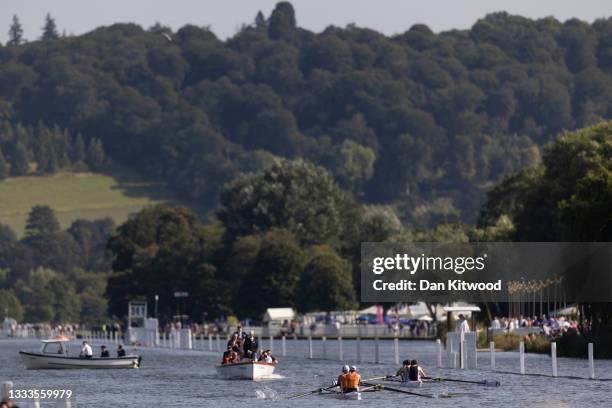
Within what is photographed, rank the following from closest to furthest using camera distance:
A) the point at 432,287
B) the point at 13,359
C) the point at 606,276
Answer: the point at 606,276, the point at 13,359, the point at 432,287

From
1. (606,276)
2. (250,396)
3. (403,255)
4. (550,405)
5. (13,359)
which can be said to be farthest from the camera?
(403,255)

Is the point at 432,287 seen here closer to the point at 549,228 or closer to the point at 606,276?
the point at 549,228

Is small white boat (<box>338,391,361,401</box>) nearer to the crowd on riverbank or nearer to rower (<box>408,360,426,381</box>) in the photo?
rower (<box>408,360,426,381</box>)

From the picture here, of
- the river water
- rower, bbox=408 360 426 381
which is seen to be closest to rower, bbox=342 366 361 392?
the river water

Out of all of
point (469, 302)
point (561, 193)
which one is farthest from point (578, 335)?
point (469, 302)

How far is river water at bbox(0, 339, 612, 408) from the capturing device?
70.4 metres

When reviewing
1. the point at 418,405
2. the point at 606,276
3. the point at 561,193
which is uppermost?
the point at 561,193

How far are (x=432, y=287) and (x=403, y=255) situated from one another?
1157cm

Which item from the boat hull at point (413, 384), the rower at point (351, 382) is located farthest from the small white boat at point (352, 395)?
the boat hull at point (413, 384)

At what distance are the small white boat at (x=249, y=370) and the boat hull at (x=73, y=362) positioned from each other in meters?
17.2

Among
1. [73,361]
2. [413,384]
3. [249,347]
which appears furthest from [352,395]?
[73,361]

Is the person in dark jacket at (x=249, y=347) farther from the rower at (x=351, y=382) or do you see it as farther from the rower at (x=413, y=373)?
the rower at (x=351, y=382)

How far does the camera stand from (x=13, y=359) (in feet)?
448

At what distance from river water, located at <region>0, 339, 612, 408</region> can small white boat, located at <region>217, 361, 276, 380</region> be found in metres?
0.53
